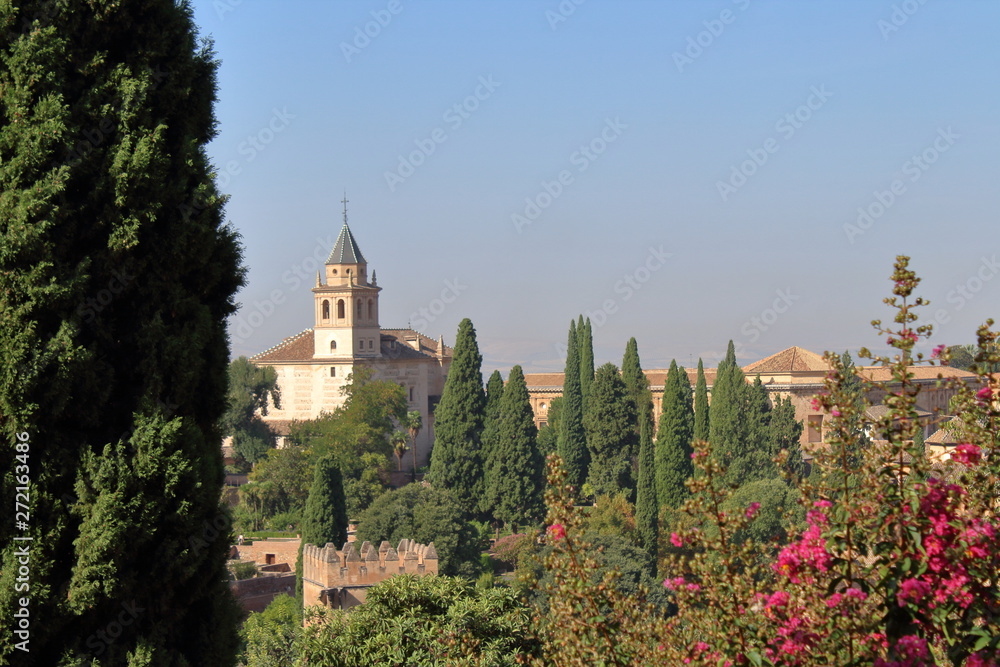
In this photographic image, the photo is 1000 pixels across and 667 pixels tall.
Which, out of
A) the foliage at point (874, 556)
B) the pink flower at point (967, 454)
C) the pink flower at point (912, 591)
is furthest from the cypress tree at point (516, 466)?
the pink flower at point (912, 591)

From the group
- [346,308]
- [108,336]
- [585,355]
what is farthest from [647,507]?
[108,336]

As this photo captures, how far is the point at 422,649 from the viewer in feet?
39.4

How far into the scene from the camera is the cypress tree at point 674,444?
128ft

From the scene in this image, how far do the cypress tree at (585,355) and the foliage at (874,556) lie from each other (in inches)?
1805


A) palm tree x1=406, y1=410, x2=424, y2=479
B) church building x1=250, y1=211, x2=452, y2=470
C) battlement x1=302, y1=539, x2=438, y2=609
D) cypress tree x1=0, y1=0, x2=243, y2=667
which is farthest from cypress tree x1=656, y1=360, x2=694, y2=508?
cypress tree x1=0, y1=0, x2=243, y2=667

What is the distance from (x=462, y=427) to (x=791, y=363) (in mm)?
23939

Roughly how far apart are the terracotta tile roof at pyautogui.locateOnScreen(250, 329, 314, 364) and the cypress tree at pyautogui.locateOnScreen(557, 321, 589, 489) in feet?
62.6

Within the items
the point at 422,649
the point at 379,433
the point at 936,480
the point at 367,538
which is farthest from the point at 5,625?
the point at 379,433

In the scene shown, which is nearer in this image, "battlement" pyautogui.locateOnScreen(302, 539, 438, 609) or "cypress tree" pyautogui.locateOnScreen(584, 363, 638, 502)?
"battlement" pyautogui.locateOnScreen(302, 539, 438, 609)

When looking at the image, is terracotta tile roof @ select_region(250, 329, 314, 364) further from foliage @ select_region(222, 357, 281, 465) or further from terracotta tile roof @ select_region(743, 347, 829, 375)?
terracotta tile roof @ select_region(743, 347, 829, 375)

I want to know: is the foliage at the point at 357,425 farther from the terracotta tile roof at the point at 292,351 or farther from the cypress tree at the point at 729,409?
the cypress tree at the point at 729,409

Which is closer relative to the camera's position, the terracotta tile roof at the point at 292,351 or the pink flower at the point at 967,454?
the pink flower at the point at 967,454

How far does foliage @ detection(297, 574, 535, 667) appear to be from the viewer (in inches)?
475

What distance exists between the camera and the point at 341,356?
209 ft
